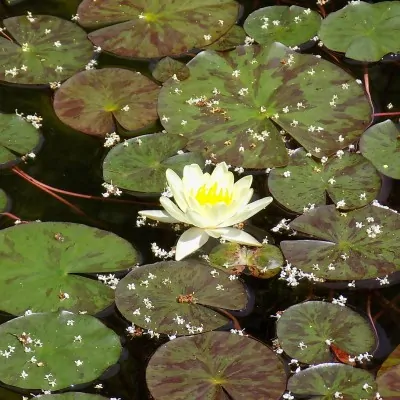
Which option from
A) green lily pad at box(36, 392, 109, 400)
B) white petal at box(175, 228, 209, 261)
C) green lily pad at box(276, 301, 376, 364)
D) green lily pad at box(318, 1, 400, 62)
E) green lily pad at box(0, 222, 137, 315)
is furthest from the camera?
green lily pad at box(318, 1, 400, 62)

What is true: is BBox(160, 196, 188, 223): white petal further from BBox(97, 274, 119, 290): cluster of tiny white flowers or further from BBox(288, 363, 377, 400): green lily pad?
BBox(288, 363, 377, 400): green lily pad

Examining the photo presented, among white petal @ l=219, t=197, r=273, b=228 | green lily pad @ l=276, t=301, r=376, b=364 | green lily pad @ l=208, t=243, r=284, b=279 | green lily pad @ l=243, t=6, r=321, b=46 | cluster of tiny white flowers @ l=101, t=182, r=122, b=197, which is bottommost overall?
green lily pad @ l=276, t=301, r=376, b=364

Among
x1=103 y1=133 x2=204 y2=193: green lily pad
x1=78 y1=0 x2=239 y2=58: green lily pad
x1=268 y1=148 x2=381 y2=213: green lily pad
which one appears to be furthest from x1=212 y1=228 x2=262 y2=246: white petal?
x1=78 y1=0 x2=239 y2=58: green lily pad

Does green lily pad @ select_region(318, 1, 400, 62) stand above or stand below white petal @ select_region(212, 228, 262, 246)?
above

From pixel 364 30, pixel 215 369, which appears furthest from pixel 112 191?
pixel 364 30

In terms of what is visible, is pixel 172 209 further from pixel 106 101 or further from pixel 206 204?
pixel 106 101

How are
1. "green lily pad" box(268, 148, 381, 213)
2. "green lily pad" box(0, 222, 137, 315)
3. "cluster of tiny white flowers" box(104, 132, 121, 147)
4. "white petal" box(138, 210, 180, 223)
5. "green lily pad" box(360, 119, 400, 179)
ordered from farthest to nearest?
1. "cluster of tiny white flowers" box(104, 132, 121, 147)
2. "green lily pad" box(360, 119, 400, 179)
3. "green lily pad" box(268, 148, 381, 213)
4. "white petal" box(138, 210, 180, 223)
5. "green lily pad" box(0, 222, 137, 315)

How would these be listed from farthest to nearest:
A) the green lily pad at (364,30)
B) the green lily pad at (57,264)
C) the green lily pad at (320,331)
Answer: the green lily pad at (364,30) < the green lily pad at (57,264) < the green lily pad at (320,331)

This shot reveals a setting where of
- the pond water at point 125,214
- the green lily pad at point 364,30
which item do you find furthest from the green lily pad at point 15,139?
the green lily pad at point 364,30

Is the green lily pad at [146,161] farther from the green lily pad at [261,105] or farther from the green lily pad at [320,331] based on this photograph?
the green lily pad at [320,331]
